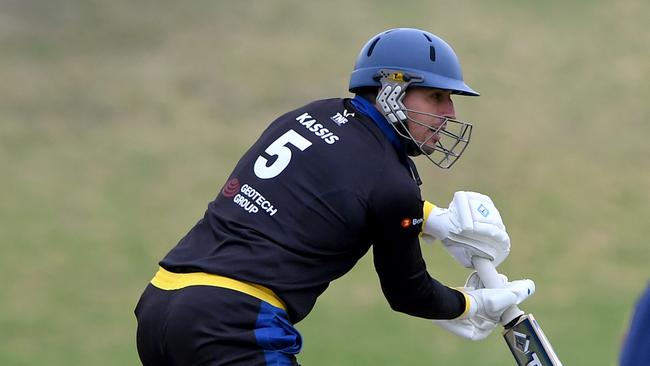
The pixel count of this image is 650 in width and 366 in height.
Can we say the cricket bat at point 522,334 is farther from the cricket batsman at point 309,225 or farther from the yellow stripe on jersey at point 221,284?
the yellow stripe on jersey at point 221,284

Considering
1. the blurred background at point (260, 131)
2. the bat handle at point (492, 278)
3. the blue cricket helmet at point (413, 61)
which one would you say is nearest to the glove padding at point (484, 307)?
the bat handle at point (492, 278)

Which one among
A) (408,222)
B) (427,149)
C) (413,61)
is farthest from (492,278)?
(413,61)

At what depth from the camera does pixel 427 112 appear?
12.3 feet

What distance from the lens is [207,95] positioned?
36.1ft

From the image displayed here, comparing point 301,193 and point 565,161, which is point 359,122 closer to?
point 301,193

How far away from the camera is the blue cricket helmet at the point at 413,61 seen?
3.74m

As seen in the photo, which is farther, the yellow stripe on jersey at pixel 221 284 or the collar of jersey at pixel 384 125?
the collar of jersey at pixel 384 125

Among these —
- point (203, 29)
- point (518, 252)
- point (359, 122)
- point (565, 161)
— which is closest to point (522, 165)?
point (565, 161)

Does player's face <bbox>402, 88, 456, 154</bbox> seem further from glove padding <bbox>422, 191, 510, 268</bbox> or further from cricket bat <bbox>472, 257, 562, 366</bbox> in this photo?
cricket bat <bbox>472, 257, 562, 366</bbox>

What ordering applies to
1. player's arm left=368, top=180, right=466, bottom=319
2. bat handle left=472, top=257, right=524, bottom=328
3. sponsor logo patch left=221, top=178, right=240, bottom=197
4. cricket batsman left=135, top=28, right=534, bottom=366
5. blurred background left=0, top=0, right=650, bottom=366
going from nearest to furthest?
cricket batsman left=135, top=28, right=534, bottom=366, player's arm left=368, top=180, right=466, bottom=319, sponsor logo patch left=221, top=178, right=240, bottom=197, bat handle left=472, top=257, right=524, bottom=328, blurred background left=0, top=0, right=650, bottom=366

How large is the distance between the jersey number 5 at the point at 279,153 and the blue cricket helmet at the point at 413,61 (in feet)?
1.12

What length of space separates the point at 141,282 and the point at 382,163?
509 centimetres

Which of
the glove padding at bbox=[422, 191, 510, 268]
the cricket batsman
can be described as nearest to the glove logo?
the glove padding at bbox=[422, 191, 510, 268]

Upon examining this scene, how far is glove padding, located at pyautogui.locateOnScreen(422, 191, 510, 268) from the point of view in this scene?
3.93 metres
